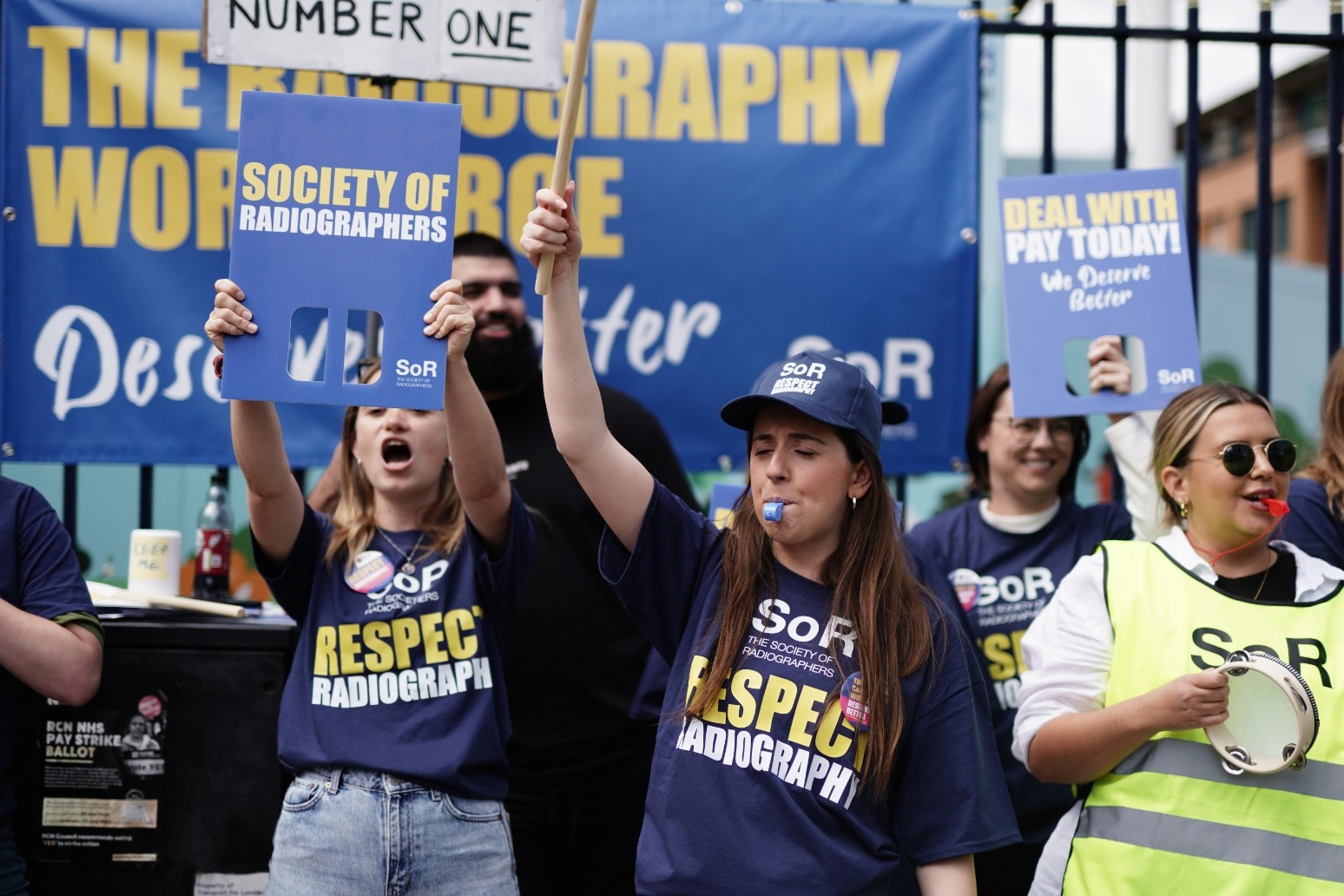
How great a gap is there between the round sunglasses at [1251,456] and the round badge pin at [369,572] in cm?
177

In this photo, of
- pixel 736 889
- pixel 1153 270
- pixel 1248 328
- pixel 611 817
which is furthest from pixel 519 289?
pixel 1248 328

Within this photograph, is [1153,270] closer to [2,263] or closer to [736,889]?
[736,889]

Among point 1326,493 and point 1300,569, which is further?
point 1326,493

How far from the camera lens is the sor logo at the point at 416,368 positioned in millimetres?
2707

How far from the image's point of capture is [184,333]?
408cm

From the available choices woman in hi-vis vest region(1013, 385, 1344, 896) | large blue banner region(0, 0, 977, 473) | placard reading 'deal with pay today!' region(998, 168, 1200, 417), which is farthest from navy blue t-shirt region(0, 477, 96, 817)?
placard reading 'deal with pay today!' region(998, 168, 1200, 417)

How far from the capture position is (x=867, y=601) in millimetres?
2428

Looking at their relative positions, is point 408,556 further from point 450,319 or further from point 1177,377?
point 1177,377

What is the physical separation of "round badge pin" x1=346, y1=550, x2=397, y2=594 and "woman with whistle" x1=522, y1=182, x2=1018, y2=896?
2.26ft

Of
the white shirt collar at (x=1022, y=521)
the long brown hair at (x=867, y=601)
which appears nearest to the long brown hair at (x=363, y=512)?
the long brown hair at (x=867, y=601)

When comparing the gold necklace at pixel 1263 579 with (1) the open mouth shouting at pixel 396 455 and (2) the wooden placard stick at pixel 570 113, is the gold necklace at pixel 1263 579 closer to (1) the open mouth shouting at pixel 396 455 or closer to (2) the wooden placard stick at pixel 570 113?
(2) the wooden placard stick at pixel 570 113

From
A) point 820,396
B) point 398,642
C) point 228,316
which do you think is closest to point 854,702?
point 820,396

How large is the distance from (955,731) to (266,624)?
1.69 meters

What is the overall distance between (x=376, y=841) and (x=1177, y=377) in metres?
2.25
